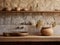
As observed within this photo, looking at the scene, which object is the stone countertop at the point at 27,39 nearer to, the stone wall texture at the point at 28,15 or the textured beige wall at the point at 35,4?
the stone wall texture at the point at 28,15

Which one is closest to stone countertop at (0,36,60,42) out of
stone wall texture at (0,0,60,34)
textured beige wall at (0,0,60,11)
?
stone wall texture at (0,0,60,34)

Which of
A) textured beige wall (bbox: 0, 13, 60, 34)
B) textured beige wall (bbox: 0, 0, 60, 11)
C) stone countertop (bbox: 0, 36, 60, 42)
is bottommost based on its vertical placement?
stone countertop (bbox: 0, 36, 60, 42)

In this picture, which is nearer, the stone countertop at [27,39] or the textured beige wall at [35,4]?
the stone countertop at [27,39]

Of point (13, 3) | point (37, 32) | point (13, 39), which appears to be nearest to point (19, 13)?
point (13, 3)

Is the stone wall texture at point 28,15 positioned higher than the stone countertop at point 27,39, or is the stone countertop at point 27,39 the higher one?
the stone wall texture at point 28,15

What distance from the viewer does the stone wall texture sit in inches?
143

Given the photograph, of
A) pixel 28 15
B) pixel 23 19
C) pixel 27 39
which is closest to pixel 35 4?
pixel 28 15

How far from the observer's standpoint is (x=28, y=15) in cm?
368

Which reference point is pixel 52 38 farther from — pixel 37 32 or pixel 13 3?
pixel 13 3

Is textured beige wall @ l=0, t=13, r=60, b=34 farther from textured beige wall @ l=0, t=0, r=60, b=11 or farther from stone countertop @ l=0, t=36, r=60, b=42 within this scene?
stone countertop @ l=0, t=36, r=60, b=42

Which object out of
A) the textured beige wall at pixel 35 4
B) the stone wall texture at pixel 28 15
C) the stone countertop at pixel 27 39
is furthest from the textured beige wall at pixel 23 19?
the stone countertop at pixel 27 39

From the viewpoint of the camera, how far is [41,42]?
3.27m

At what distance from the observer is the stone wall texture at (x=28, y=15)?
3.64 m

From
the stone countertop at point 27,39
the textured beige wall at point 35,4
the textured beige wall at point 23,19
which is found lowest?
the stone countertop at point 27,39
